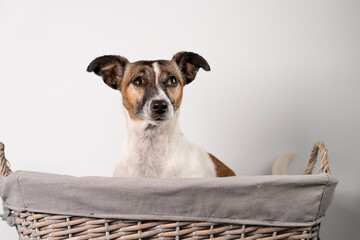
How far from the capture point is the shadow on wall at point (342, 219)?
6.97 ft

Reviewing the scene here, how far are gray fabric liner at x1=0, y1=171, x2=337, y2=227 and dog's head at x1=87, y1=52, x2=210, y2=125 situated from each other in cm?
45

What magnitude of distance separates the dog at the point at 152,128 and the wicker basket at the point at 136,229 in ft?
1.37

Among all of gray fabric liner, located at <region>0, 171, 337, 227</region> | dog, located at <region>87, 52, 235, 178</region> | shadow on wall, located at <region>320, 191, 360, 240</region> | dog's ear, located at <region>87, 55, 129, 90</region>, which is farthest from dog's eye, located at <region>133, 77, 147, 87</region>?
shadow on wall, located at <region>320, 191, 360, 240</region>

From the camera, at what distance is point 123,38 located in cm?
206

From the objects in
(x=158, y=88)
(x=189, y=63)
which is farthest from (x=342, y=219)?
(x=158, y=88)

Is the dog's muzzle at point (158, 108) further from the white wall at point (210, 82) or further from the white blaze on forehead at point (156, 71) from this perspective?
the white wall at point (210, 82)

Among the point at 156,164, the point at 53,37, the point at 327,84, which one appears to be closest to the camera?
the point at 156,164

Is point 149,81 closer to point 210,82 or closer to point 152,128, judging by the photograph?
point 152,128

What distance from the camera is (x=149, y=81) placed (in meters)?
1.50

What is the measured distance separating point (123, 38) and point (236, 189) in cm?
127

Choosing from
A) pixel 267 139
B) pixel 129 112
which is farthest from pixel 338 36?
pixel 129 112

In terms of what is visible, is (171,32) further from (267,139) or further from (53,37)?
(267,139)

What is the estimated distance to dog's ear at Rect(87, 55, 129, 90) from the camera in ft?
5.09

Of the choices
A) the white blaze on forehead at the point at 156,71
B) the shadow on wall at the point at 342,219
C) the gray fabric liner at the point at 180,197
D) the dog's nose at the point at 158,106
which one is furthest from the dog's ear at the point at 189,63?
the shadow on wall at the point at 342,219
